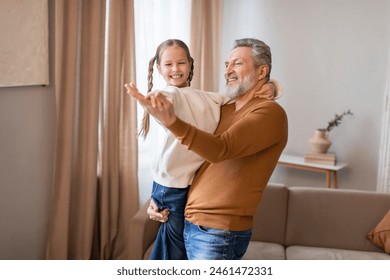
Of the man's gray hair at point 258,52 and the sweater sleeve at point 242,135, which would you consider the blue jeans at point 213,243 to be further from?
the man's gray hair at point 258,52

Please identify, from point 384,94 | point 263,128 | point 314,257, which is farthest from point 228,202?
point 384,94

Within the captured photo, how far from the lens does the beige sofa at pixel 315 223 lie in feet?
9.49

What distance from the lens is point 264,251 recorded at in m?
2.88

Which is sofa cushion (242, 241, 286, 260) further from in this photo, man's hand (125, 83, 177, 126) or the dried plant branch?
man's hand (125, 83, 177, 126)

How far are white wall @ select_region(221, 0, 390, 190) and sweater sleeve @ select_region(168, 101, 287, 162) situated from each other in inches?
103

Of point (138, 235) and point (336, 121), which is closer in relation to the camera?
point (138, 235)

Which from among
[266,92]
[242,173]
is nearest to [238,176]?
[242,173]

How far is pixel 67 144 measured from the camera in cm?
290

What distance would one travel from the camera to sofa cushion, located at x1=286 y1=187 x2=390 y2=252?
9.62ft

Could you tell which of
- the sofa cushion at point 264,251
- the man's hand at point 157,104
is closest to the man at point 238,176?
the man's hand at point 157,104

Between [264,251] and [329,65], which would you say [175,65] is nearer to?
[264,251]

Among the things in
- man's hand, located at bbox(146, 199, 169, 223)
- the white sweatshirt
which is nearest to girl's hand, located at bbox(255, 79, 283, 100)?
the white sweatshirt

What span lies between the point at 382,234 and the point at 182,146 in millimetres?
1771

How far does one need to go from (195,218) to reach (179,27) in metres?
2.31
